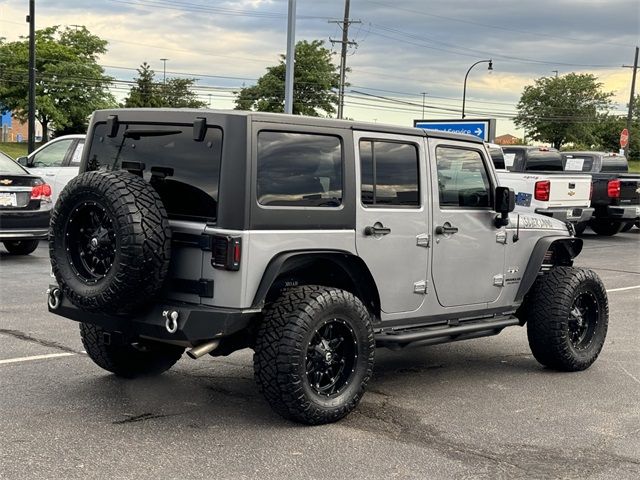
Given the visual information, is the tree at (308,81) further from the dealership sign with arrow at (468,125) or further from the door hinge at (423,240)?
the door hinge at (423,240)

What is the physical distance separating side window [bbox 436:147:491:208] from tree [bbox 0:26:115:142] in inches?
2617

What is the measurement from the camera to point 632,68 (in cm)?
5703

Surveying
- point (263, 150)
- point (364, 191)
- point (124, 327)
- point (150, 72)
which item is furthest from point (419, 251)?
point (150, 72)

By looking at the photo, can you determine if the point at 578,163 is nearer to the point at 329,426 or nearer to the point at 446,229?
the point at 446,229

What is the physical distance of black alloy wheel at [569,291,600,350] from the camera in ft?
22.6

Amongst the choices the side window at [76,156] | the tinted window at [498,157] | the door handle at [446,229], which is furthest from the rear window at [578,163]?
the door handle at [446,229]

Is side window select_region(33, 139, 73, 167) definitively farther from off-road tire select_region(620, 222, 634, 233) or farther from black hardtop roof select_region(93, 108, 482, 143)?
off-road tire select_region(620, 222, 634, 233)

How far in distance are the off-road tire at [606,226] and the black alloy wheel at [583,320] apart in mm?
15051

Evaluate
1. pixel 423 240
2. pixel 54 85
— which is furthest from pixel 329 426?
pixel 54 85

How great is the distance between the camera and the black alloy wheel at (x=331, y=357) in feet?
16.8

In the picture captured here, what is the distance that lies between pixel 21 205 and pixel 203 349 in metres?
8.09

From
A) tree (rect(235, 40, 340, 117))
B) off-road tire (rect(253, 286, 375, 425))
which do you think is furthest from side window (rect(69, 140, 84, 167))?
tree (rect(235, 40, 340, 117))

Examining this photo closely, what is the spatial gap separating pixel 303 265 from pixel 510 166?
14.9 m

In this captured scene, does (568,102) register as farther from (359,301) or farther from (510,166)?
(359,301)
